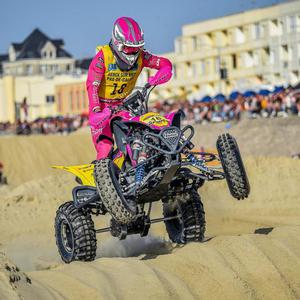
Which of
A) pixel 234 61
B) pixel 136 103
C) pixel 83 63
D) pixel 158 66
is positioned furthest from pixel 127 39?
pixel 83 63

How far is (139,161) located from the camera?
31.4 ft

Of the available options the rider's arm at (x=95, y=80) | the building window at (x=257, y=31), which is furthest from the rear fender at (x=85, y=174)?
the building window at (x=257, y=31)

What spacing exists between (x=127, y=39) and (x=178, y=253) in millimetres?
2732

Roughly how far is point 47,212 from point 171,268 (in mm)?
8660

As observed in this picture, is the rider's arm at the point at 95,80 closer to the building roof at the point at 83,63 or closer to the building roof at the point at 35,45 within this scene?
the building roof at the point at 83,63

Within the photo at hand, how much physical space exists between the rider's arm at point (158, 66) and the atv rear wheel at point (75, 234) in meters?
1.82

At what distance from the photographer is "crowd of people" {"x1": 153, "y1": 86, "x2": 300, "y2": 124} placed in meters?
33.5

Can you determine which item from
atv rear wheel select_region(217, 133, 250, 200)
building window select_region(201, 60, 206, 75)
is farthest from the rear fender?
building window select_region(201, 60, 206, 75)

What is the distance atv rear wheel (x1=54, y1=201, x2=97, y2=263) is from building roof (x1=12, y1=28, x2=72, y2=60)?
107 m

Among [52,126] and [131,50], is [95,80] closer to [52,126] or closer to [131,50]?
[131,50]

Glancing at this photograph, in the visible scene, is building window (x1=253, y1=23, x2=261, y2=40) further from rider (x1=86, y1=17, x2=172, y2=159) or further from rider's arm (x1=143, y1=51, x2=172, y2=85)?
rider (x1=86, y1=17, x2=172, y2=159)

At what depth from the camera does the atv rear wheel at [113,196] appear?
920 centimetres

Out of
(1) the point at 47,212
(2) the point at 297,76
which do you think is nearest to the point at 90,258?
(1) the point at 47,212

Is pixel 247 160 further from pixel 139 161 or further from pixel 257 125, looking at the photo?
pixel 257 125
